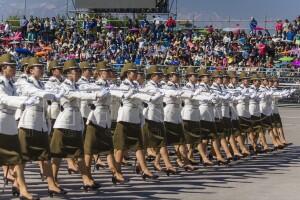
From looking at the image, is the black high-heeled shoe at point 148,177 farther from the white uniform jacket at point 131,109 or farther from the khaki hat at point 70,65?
the khaki hat at point 70,65

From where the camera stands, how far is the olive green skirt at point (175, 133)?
12398 millimetres

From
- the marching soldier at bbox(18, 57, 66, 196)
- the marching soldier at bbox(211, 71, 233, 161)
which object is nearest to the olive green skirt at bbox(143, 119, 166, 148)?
the marching soldier at bbox(211, 71, 233, 161)

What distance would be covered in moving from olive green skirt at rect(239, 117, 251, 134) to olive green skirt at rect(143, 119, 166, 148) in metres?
4.58

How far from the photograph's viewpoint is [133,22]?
44.4m

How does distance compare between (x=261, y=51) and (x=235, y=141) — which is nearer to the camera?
(x=235, y=141)

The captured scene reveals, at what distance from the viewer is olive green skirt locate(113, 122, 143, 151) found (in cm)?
1108

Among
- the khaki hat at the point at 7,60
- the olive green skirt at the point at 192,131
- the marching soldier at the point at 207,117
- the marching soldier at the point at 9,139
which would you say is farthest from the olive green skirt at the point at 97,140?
the marching soldier at the point at 207,117

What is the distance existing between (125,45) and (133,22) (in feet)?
13.7

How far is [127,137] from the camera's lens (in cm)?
1114

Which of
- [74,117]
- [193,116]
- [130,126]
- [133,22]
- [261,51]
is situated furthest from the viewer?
[133,22]

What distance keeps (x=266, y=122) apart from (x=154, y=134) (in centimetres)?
661

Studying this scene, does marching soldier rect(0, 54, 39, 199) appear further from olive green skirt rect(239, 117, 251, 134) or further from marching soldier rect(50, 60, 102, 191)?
olive green skirt rect(239, 117, 251, 134)

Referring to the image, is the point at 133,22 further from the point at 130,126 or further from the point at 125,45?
the point at 130,126

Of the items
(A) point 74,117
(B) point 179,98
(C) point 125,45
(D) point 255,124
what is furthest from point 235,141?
(C) point 125,45
